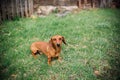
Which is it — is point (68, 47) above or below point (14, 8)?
below

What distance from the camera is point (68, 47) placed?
7215 mm

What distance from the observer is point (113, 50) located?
22.7 ft

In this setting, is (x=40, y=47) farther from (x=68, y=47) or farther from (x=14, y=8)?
(x=14, y=8)

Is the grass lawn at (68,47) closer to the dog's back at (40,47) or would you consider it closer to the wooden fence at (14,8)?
the dog's back at (40,47)

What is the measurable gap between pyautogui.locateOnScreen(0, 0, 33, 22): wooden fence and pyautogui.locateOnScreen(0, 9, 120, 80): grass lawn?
422 millimetres

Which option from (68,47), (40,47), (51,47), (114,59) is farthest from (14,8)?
(114,59)

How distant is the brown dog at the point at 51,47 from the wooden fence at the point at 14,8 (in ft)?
12.9

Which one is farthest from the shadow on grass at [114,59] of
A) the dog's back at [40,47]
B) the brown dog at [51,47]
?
the dog's back at [40,47]

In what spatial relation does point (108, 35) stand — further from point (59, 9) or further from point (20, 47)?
point (59, 9)

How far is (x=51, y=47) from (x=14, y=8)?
4.73 metres

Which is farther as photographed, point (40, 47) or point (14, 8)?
point (14, 8)

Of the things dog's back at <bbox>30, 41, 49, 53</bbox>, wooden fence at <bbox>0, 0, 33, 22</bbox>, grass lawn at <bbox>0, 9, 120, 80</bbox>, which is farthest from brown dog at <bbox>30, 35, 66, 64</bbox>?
wooden fence at <bbox>0, 0, 33, 22</bbox>

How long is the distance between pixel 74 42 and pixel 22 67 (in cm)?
197

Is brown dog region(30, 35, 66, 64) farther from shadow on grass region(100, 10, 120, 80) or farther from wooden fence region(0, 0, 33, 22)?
wooden fence region(0, 0, 33, 22)
